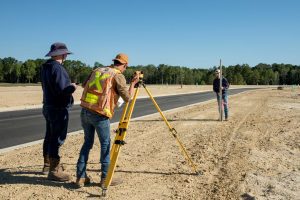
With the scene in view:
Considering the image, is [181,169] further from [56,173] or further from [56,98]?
[56,98]

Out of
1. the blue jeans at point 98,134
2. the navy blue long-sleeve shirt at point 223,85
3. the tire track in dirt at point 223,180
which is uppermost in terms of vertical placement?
the navy blue long-sleeve shirt at point 223,85

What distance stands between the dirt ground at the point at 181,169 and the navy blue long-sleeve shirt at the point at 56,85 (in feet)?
4.13

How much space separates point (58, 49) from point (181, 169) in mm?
2960

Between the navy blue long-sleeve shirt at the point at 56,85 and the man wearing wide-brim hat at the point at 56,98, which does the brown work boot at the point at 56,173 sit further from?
the navy blue long-sleeve shirt at the point at 56,85

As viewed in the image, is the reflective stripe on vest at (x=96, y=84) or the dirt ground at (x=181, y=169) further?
the dirt ground at (x=181, y=169)

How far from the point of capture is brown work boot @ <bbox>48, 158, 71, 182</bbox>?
6.03 m

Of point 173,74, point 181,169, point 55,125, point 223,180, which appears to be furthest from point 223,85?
point 173,74

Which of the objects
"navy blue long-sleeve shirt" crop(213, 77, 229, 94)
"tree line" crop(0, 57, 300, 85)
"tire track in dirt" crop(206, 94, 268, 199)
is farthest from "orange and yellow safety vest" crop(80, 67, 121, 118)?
"tree line" crop(0, 57, 300, 85)

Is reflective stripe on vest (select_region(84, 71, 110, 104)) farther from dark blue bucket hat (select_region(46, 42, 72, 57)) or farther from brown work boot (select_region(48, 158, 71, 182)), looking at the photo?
brown work boot (select_region(48, 158, 71, 182))

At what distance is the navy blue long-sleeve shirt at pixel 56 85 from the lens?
5.91m

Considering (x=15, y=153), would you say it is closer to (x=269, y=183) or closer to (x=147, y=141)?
(x=147, y=141)

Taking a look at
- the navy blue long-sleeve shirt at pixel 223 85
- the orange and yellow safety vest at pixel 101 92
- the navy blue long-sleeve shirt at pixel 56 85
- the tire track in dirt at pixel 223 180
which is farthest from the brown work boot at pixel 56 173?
the navy blue long-sleeve shirt at pixel 223 85

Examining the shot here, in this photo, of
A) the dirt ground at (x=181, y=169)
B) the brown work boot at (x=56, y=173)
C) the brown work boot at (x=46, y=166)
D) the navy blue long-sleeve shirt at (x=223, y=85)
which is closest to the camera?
the dirt ground at (x=181, y=169)

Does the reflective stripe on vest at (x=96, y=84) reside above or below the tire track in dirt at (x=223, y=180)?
above
